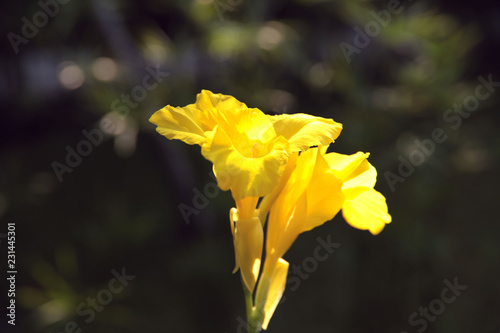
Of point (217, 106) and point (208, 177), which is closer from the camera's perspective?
point (217, 106)

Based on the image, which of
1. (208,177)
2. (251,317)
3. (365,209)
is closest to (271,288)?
(251,317)

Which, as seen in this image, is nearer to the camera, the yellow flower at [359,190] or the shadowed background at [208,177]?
the yellow flower at [359,190]

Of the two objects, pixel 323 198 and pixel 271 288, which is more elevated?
pixel 323 198

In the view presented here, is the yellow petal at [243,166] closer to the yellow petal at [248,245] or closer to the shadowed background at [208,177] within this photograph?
the yellow petal at [248,245]

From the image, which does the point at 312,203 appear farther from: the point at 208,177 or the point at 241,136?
the point at 208,177

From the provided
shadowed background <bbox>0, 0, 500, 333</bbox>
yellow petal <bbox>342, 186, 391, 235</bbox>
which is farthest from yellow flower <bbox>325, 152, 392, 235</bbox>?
shadowed background <bbox>0, 0, 500, 333</bbox>

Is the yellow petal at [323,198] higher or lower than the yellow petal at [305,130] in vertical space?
lower

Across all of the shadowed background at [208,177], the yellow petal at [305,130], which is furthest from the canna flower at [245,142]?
the shadowed background at [208,177]

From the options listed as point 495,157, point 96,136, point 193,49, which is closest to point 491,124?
point 495,157
